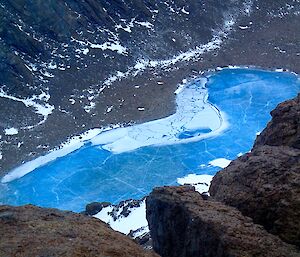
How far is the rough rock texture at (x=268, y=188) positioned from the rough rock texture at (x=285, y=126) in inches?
4.6

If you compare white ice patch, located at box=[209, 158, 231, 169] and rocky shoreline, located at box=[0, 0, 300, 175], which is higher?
rocky shoreline, located at box=[0, 0, 300, 175]

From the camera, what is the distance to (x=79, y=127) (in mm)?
36906

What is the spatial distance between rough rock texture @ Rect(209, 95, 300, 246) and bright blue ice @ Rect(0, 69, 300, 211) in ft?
66.9

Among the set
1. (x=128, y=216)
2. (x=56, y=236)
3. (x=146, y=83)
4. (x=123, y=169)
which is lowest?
(x=56, y=236)

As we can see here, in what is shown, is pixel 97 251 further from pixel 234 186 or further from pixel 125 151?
pixel 125 151

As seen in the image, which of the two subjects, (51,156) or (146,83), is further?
(146,83)

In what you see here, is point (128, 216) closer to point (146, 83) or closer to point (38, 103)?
point (38, 103)

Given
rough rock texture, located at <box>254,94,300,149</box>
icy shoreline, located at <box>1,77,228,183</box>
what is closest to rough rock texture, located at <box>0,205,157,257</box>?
rough rock texture, located at <box>254,94,300,149</box>

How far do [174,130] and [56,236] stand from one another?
29531 mm

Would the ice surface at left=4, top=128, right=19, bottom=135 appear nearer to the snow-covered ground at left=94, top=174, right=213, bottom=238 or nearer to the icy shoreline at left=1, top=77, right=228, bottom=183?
the icy shoreline at left=1, top=77, right=228, bottom=183

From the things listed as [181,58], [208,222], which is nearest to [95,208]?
[208,222]

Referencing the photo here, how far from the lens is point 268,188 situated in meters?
9.33

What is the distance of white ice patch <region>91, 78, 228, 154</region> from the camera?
1420 inches

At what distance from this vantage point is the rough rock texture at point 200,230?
26.6 feet
